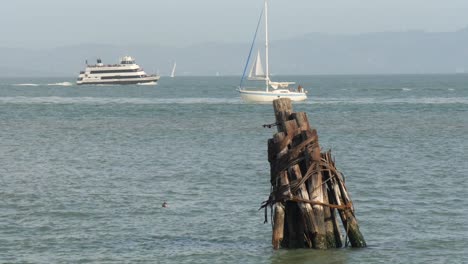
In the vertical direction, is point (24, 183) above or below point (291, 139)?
below

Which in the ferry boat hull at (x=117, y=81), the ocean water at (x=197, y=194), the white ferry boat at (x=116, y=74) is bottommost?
the ferry boat hull at (x=117, y=81)

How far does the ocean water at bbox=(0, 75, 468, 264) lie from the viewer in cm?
2026

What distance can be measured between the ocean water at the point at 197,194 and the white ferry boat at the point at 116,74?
→ 12342 cm

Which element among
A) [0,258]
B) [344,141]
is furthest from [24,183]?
[344,141]

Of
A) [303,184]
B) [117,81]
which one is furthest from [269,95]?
[117,81]

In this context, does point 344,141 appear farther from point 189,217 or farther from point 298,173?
point 298,173

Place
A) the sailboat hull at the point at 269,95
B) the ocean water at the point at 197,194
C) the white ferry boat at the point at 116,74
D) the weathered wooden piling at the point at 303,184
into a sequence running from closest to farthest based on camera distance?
the weathered wooden piling at the point at 303,184 < the ocean water at the point at 197,194 < the sailboat hull at the point at 269,95 < the white ferry boat at the point at 116,74

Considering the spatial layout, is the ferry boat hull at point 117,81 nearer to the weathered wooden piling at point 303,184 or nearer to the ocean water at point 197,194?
the ocean water at point 197,194

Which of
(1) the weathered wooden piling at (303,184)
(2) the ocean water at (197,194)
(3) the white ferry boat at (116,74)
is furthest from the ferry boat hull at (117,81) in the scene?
(1) the weathered wooden piling at (303,184)

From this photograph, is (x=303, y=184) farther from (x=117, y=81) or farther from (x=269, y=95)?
(x=117, y=81)

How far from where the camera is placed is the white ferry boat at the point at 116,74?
180 metres

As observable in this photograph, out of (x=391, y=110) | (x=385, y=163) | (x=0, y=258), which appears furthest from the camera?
(x=391, y=110)

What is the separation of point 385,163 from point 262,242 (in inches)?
664

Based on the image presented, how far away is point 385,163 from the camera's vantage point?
121ft
